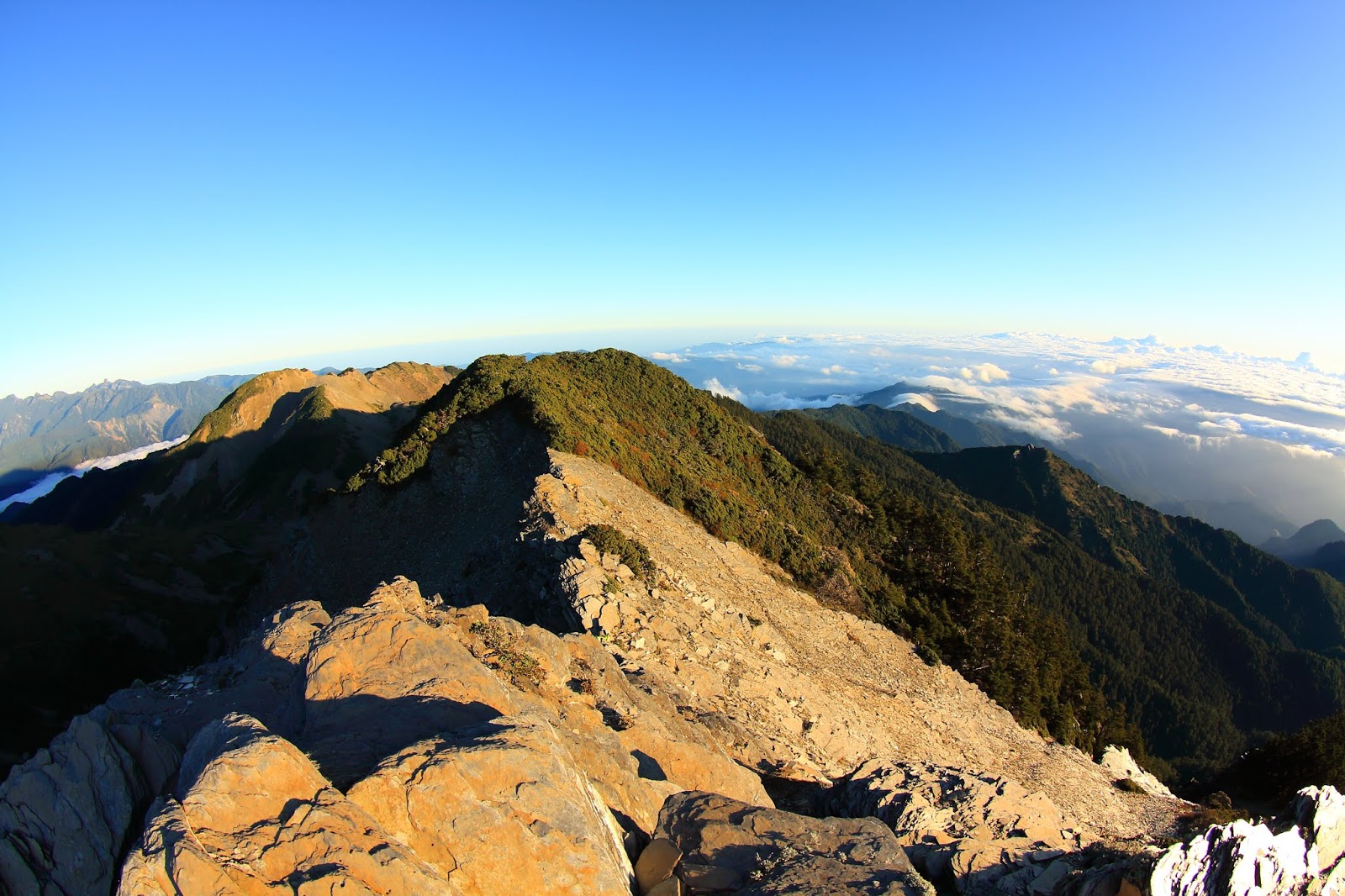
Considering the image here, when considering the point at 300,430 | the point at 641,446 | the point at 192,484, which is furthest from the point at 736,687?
the point at 192,484

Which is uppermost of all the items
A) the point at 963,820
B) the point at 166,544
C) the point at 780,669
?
the point at 963,820

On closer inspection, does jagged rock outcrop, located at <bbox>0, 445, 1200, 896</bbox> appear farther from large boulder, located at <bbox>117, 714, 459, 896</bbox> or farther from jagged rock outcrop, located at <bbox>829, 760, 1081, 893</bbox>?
jagged rock outcrop, located at <bbox>829, 760, 1081, 893</bbox>

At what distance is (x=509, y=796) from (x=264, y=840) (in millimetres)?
2352

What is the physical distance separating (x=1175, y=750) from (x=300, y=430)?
462ft

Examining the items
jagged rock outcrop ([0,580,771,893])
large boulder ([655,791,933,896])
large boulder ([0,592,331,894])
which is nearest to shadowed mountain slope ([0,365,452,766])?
large boulder ([0,592,331,894])

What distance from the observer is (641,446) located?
38.7 metres

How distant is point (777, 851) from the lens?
8.10 meters

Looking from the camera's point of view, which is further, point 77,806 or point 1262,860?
point 1262,860

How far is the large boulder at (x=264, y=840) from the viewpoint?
512 cm

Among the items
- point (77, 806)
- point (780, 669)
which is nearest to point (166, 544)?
point (780, 669)

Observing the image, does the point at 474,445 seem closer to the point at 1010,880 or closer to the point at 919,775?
the point at 919,775

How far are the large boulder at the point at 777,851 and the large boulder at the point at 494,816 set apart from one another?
4.51 feet

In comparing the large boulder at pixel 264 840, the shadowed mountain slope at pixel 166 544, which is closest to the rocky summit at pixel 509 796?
the large boulder at pixel 264 840

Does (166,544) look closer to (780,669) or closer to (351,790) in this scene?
(780,669)
